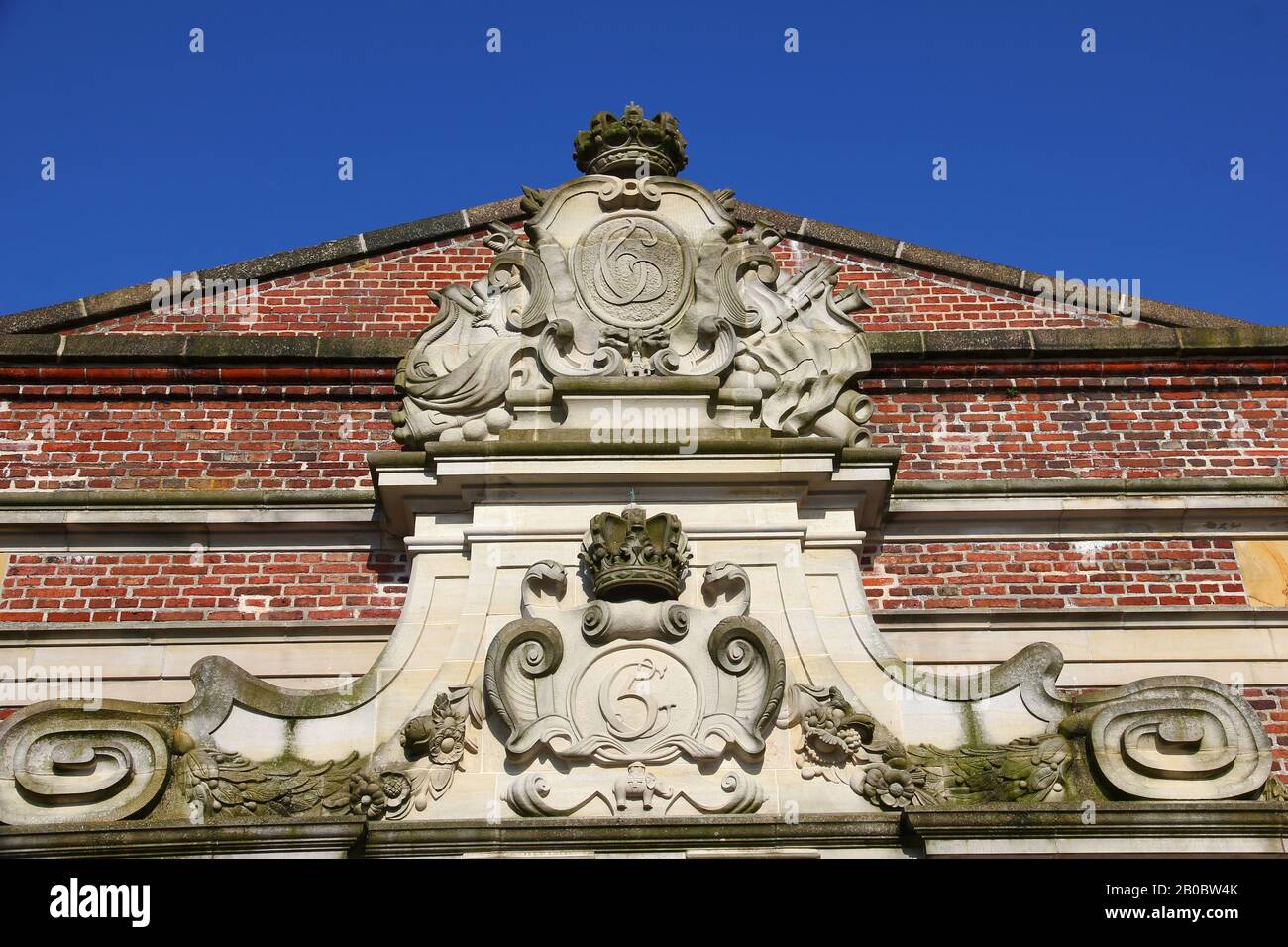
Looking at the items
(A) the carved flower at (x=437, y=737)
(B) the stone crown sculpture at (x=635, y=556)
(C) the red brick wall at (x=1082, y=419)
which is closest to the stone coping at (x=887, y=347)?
(C) the red brick wall at (x=1082, y=419)

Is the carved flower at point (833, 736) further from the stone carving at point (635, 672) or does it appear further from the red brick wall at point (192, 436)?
the red brick wall at point (192, 436)

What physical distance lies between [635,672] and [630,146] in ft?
10.5

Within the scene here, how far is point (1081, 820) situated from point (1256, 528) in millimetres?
2663

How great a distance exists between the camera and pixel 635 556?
6.83 metres

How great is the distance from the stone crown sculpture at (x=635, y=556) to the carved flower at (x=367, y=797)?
1304mm

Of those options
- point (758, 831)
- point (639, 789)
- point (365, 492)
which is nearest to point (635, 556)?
point (639, 789)

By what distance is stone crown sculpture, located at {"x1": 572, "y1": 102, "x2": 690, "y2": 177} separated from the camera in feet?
27.3

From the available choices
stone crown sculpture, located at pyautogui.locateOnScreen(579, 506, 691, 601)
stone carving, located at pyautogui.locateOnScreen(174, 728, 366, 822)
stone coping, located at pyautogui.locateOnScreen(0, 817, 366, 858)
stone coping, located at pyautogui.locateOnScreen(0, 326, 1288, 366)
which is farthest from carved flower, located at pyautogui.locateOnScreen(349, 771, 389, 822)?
stone coping, located at pyautogui.locateOnScreen(0, 326, 1288, 366)

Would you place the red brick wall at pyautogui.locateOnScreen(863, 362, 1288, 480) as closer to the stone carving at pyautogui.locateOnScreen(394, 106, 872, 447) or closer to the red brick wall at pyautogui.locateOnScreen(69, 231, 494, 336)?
the stone carving at pyautogui.locateOnScreen(394, 106, 872, 447)

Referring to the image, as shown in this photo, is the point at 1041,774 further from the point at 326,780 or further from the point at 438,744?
the point at 326,780

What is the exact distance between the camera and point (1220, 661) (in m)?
7.74

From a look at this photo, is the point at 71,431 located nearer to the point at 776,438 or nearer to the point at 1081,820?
the point at 776,438

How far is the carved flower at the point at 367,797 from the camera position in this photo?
20.7 feet

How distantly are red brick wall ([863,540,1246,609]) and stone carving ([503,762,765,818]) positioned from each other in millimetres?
1839
